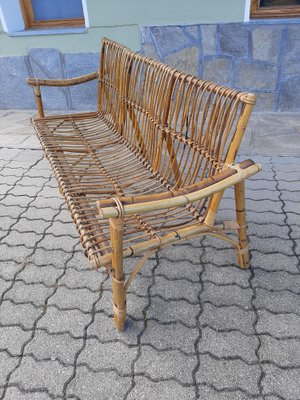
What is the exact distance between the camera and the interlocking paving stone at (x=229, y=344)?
1526 mm

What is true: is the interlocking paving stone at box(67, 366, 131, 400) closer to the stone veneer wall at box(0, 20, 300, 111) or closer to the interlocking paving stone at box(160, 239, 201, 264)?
the interlocking paving stone at box(160, 239, 201, 264)

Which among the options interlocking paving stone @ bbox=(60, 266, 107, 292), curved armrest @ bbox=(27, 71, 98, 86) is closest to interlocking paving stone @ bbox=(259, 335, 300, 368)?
interlocking paving stone @ bbox=(60, 266, 107, 292)

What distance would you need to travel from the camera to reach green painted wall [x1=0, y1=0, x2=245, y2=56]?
3580 millimetres

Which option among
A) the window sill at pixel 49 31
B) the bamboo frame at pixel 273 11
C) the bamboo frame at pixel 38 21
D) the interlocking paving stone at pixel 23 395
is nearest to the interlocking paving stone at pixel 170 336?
the interlocking paving stone at pixel 23 395

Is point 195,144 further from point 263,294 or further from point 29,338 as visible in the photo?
point 29,338

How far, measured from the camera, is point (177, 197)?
4.31 ft

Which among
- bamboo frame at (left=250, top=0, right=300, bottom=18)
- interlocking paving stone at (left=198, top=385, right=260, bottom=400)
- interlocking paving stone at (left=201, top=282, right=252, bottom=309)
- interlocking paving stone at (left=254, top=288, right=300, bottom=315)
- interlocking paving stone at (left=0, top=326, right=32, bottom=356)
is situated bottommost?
interlocking paving stone at (left=198, top=385, right=260, bottom=400)

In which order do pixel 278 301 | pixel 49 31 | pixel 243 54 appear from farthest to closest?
pixel 49 31 < pixel 243 54 < pixel 278 301

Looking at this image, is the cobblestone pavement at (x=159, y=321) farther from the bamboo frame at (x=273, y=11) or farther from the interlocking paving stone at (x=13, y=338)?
the bamboo frame at (x=273, y=11)

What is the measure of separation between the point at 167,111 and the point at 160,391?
1316mm

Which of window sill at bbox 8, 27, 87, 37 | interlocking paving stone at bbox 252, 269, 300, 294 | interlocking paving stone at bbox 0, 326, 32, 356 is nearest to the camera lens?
interlocking paving stone at bbox 0, 326, 32, 356

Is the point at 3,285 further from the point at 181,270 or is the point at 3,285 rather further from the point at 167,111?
the point at 167,111

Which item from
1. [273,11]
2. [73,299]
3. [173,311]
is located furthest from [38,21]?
[173,311]

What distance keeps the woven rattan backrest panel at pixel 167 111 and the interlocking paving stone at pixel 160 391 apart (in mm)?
883
